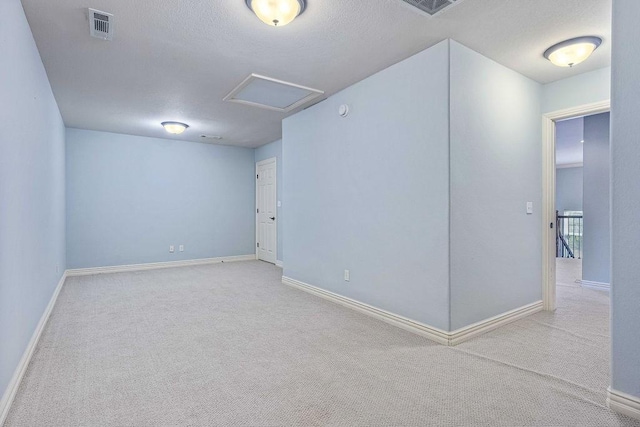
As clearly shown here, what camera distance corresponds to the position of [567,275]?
5445 mm

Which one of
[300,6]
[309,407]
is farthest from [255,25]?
[309,407]

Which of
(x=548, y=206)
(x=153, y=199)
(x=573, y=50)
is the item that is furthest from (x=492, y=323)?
(x=153, y=199)

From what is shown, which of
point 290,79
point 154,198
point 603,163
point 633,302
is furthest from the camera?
point 154,198

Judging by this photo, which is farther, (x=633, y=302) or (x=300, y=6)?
(x=300, y=6)

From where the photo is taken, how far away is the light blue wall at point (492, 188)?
2760 mm

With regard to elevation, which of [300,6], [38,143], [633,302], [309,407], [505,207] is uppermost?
[300,6]

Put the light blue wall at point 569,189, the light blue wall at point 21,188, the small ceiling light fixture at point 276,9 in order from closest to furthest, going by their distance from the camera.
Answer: the light blue wall at point 21,188
the small ceiling light fixture at point 276,9
the light blue wall at point 569,189

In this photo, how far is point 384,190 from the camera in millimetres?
3256

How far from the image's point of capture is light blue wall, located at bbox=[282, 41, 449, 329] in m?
2.77

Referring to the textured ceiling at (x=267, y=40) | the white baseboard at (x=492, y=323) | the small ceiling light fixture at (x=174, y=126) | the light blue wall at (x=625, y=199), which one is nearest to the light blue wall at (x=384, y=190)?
the white baseboard at (x=492, y=323)

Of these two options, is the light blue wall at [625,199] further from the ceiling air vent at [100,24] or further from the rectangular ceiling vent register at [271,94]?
the ceiling air vent at [100,24]

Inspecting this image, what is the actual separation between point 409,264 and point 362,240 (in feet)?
2.19

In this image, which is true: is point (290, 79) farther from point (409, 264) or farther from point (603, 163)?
point (603, 163)

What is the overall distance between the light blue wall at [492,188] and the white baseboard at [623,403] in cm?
102
